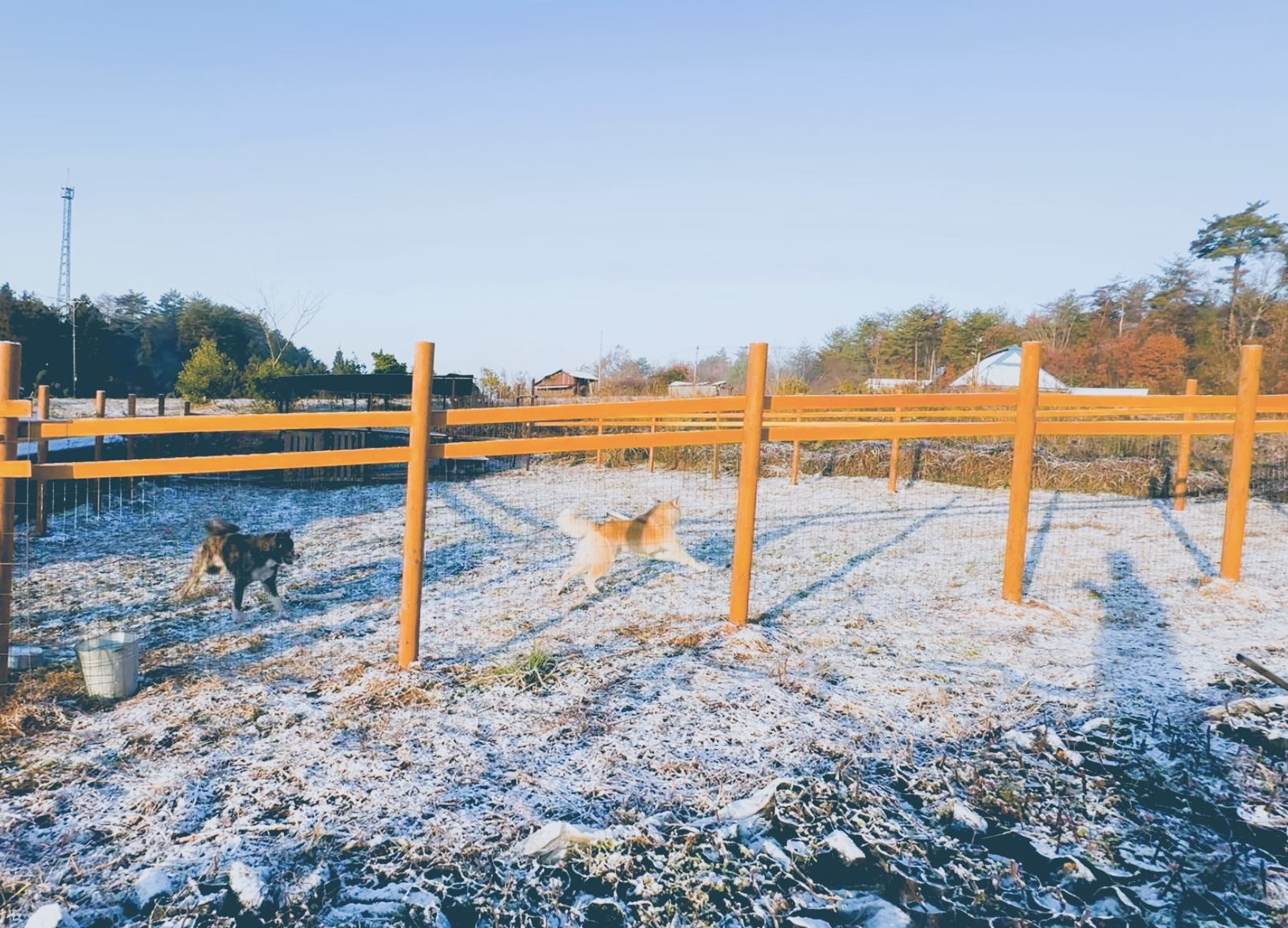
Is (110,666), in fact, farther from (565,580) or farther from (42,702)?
(565,580)

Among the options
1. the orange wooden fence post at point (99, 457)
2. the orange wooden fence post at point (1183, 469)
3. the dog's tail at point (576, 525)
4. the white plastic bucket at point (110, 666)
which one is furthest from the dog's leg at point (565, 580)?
the orange wooden fence post at point (1183, 469)

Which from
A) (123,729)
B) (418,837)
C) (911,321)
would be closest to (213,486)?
(123,729)

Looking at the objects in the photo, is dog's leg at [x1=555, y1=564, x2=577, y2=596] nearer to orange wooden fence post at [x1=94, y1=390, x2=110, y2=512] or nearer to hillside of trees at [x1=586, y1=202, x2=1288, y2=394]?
orange wooden fence post at [x1=94, y1=390, x2=110, y2=512]

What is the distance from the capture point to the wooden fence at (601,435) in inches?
127

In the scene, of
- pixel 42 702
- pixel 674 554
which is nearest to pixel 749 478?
pixel 674 554

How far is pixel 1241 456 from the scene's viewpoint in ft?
17.4

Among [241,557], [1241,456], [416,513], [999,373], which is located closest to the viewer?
[416,513]

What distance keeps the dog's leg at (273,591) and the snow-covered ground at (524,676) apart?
113 millimetres

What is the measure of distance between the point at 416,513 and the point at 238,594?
1727mm

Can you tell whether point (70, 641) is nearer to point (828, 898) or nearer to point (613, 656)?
point (613, 656)

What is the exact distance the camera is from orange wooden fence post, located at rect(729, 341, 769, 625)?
4195mm

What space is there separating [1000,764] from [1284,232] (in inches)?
1343

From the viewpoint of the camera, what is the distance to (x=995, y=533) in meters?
7.40

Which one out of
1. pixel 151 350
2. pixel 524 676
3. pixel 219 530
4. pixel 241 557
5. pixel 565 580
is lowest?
pixel 524 676
